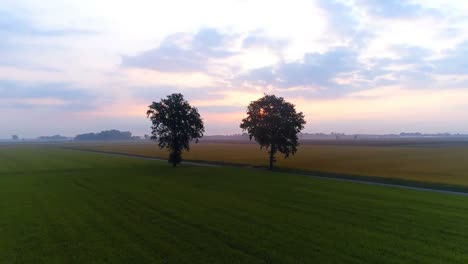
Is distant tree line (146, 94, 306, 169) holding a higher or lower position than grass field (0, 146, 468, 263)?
higher

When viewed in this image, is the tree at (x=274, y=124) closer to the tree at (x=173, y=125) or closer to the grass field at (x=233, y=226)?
the tree at (x=173, y=125)

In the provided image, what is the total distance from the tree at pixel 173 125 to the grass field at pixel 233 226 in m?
31.5

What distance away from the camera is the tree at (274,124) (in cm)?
6288

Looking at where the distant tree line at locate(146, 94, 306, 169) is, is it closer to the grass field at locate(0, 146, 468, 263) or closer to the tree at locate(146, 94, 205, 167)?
the tree at locate(146, 94, 205, 167)

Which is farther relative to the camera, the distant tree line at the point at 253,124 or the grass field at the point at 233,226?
the distant tree line at the point at 253,124

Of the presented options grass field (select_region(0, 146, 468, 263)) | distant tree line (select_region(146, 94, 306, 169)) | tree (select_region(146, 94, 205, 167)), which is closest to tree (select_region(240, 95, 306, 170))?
distant tree line (select_region(146, 94, 306, 169))

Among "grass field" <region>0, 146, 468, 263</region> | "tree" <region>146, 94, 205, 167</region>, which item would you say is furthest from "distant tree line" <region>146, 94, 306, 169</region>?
"grass field" <region>0, 146, 468, 263</region>

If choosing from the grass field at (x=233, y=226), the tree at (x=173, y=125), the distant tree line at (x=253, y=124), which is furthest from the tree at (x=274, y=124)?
the grass field at (x=233, y=226)

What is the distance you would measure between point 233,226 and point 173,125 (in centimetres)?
4782

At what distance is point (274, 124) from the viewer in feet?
206

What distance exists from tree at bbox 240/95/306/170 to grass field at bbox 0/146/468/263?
29.5 metres

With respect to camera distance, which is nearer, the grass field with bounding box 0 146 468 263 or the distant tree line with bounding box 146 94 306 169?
the grass field with bounding box 0 146 468 263

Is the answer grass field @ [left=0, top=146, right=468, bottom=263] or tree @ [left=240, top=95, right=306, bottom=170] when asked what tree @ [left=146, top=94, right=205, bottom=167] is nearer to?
tree @ [left=240, top=95, right=306, bottom=170]

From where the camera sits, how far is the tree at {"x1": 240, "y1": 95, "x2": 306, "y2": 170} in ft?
206
